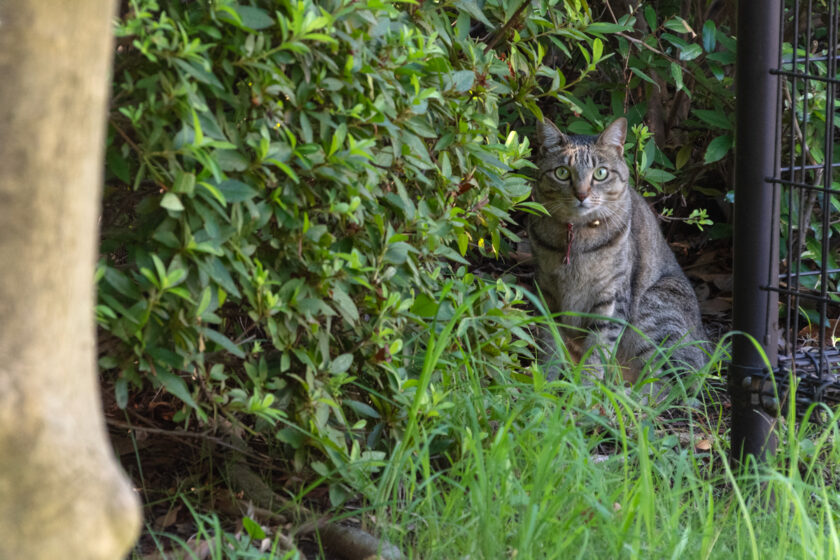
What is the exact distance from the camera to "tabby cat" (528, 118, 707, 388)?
13.7ft

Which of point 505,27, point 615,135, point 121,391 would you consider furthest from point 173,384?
point 615,135

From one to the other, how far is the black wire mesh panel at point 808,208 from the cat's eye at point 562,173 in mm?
906

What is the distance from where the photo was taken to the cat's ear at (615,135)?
415 centimetres

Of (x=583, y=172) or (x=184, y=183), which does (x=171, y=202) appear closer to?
(x=184, y=183)

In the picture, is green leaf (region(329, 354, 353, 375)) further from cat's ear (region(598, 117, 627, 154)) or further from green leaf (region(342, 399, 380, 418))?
cat's ear (region(598, 117, 627, 154))

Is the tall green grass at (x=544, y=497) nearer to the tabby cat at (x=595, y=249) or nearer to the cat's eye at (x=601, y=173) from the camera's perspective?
the tabby cat at (x=595, y=249)

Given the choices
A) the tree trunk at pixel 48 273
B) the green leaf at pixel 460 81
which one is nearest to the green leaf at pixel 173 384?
the tree trunk at pixel 48 273

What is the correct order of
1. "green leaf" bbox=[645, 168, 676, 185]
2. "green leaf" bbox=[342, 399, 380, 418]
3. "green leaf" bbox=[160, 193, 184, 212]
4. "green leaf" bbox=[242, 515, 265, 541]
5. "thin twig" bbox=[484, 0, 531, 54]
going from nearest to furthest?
"green leaf" bbox=[160, 193, 184, 212]
"green leaf" bbox=[242, 515, 265, 541]
"green leaf" bbox=[342, 399, 380, 418]
"thin twig" bbox=[484, 0, 531, 54]
"green leaf" bbox=[645, 168, 676, 185]

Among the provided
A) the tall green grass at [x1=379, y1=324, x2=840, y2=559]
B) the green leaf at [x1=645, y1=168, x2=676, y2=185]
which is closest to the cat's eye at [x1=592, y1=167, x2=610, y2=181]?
the green leaf at [x1=645, y1=168, x2=676, y2=185]

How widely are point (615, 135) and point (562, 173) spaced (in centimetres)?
29

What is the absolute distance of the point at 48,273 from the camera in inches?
38.9

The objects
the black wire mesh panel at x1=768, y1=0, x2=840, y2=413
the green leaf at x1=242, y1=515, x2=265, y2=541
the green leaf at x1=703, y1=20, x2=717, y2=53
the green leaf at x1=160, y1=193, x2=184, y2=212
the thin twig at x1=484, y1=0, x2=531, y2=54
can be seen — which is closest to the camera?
the green leaf at x1=160, y1=193, x2=184, y2=212

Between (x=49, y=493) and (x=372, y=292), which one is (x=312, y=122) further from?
(x=49, y=493)

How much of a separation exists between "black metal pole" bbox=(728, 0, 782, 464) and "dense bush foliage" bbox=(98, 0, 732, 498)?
656mm
